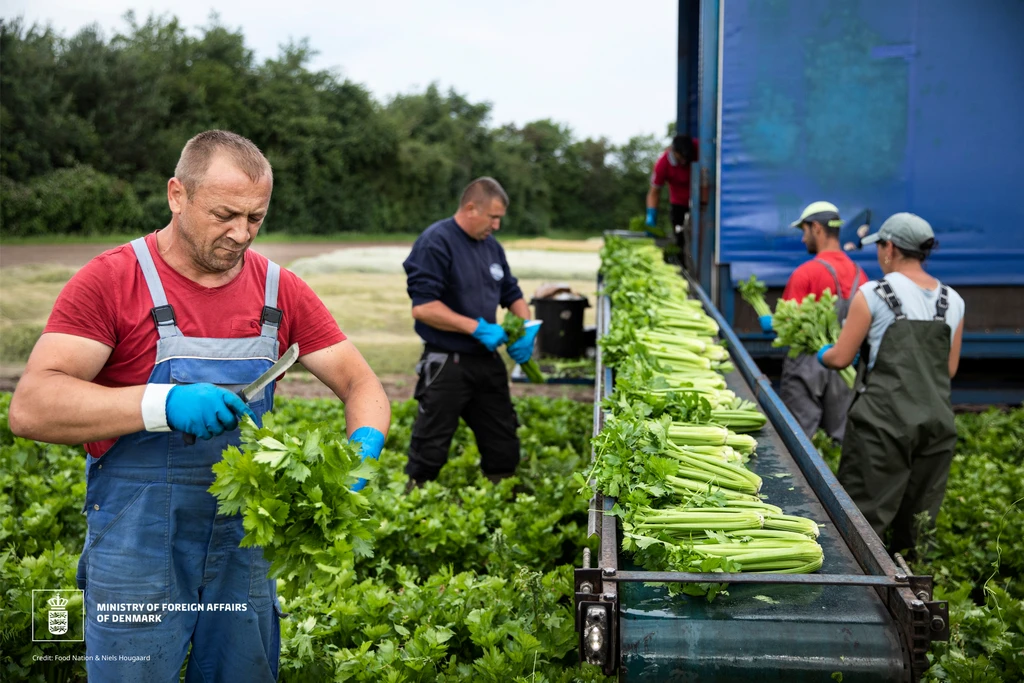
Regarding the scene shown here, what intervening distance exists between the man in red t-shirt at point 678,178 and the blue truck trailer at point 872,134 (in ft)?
5.88

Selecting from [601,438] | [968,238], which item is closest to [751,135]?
[968,238]

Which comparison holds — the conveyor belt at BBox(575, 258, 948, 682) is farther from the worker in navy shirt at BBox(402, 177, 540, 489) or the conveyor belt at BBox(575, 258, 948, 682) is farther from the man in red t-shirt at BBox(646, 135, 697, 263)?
the man in red t-shirt at BBox(646, 135, 697, 263)

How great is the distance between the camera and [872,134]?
747cm

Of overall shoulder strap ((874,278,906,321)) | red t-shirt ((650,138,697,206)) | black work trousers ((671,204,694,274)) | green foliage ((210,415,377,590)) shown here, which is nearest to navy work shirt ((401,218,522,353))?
overall shoulder strap ((874,278,906,321))

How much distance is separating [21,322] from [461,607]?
9.69 meters

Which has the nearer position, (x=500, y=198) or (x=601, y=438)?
(x=601, y=438)

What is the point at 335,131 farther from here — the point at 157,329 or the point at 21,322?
the point at 157,329

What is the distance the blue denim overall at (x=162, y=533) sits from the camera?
2588 mm

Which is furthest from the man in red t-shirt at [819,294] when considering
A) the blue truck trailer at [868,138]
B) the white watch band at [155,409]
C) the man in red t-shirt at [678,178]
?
the white watch band at [155,409]

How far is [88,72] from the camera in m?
22.4

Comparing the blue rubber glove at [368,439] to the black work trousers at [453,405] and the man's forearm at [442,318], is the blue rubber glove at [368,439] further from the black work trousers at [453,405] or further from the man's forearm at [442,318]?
the black work trousers at [453,405]

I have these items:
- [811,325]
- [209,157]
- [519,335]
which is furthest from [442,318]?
[209,157]

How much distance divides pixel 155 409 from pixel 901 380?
374cm

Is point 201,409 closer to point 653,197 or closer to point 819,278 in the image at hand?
point 819,278
